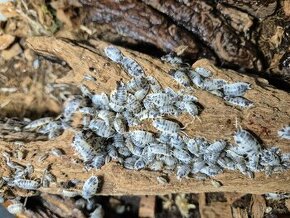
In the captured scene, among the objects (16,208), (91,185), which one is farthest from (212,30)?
(16,208)

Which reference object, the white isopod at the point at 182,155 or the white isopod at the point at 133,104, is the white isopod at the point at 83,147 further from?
the white isopod at the point at 182,155

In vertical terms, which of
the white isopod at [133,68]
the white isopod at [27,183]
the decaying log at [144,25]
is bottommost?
the white isopod at [27,183]

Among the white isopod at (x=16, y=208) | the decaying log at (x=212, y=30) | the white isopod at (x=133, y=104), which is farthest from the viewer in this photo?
the decaying log at (x=212, y=30)

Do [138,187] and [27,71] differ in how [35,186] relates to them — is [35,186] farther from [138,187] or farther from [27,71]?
[27,71]

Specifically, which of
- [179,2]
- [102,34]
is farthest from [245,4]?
[102,34]

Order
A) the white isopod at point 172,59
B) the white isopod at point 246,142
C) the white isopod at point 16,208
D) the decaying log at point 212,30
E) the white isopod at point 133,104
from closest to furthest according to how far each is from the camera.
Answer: the white isopod at point 246,142
the white isopod at point 133,104
the white isopod at point 172,59
the white isopod at point 16,208
the decaying log at point 212,30

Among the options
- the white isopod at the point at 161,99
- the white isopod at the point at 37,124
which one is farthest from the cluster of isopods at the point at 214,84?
the white isopod at the point at 37,124

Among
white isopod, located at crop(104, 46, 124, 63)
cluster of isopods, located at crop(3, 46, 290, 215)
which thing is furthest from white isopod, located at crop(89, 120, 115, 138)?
white isopod, located at crop(104, 46, 124, 63)
